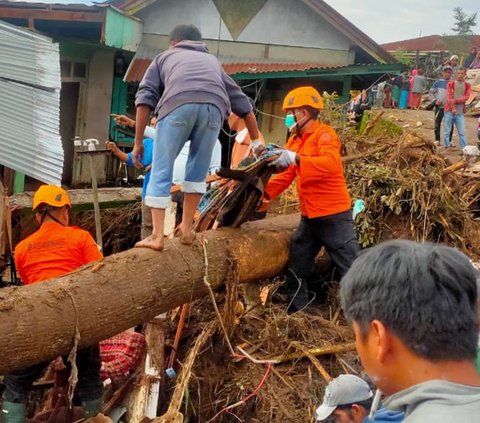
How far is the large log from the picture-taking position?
10.7 feet

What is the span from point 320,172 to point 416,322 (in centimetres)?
347

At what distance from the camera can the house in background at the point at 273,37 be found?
11461 millimetres

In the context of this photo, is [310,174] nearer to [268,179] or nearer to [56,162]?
[268,179]

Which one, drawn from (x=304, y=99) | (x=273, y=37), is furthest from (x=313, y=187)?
(x=273, y=37)

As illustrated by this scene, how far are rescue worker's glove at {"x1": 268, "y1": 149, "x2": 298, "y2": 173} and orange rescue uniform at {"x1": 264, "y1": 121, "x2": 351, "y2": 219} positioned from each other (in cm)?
16

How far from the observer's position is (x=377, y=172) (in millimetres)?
6492

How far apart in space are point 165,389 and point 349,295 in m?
3.19

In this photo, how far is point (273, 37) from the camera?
1209 centimetres

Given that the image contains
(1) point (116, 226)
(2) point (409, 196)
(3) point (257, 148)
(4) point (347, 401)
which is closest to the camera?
(4) point (347, 401)

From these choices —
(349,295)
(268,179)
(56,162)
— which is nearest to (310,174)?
(268,179)

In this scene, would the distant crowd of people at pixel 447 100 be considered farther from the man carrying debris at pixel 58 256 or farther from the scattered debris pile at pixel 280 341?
the man carrying debris at pixel 58 256

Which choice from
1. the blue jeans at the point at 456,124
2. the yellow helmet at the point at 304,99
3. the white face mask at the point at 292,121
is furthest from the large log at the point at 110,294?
the blue jeans at the point at 456,124

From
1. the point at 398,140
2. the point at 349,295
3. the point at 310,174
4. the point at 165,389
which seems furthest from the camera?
the point at 398,140

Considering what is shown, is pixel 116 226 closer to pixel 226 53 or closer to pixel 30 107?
pixel 30 107
